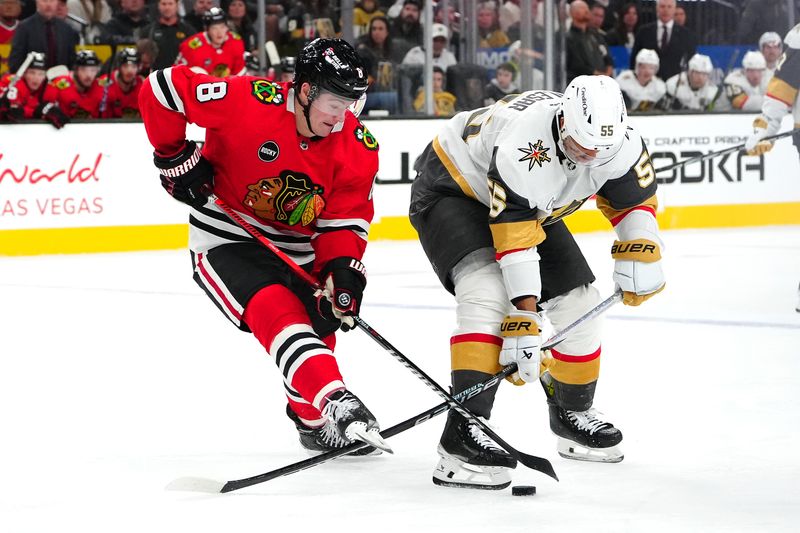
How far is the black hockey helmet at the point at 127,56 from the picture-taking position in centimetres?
830

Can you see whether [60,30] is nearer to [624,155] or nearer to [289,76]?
[289,76]

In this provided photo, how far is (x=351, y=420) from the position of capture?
2762mm

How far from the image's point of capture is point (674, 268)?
7.30m

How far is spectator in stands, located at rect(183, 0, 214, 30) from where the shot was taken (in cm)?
874

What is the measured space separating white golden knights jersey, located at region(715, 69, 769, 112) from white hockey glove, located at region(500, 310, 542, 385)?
7.69m

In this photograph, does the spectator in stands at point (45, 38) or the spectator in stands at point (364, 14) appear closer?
the spectator in stands at point (45, 38)

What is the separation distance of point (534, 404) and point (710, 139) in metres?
6.54

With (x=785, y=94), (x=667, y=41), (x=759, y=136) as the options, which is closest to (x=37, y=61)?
(x=759, y=136)

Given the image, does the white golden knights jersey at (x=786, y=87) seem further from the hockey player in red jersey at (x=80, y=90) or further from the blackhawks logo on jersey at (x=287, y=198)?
the hockey player in red jersey at (x=80, y=90)

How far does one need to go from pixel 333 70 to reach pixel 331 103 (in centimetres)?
8

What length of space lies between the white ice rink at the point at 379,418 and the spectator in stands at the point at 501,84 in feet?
11.3

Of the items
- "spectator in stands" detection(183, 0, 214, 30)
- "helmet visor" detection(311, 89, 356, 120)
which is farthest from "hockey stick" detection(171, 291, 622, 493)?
"spectator in stands" detection(183, 0, 214, 30)

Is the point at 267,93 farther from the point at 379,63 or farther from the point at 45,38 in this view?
the point at 379,63

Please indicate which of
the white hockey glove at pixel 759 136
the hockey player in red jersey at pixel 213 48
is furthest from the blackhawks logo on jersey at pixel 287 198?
the hockey player in red jersey at pixel 213 48
